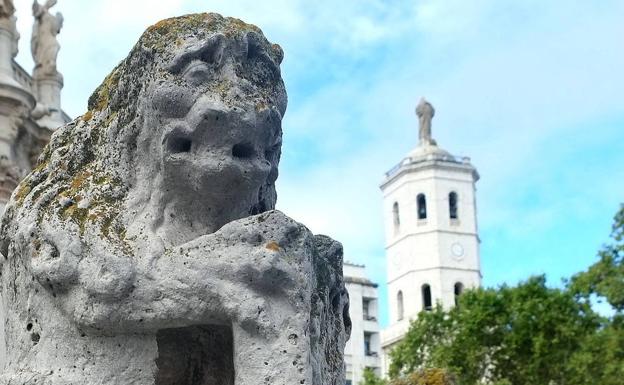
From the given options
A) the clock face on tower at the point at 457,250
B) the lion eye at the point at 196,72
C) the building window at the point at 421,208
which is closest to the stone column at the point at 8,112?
the lion eye at the point at 196,72

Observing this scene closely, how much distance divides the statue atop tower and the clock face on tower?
8.27 metres

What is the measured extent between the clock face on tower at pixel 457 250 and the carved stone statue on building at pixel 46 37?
200 feet

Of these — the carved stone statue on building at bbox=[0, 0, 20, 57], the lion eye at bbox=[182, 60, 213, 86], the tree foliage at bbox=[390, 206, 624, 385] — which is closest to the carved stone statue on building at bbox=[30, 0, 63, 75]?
the carved stone statue on building at bbox=[0, 0, 20, 57]

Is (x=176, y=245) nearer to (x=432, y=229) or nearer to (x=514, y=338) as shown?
(x=514, y=338)

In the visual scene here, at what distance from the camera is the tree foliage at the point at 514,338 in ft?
107

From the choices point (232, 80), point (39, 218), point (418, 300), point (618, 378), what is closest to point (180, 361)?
point (39, 218)

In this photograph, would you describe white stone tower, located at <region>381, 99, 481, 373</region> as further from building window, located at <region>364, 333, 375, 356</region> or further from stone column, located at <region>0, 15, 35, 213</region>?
stone column, located at <region>0, 15, 35, 213</region>

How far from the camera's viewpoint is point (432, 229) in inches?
3430

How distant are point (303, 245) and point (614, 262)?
83.7ft

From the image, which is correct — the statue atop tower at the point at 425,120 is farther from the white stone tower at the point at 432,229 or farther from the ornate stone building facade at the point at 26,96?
the ornate stone building facade at the point at 26,96

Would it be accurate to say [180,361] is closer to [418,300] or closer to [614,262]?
[614,262]

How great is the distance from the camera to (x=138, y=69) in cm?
535

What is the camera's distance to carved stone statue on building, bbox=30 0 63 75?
91.5ft

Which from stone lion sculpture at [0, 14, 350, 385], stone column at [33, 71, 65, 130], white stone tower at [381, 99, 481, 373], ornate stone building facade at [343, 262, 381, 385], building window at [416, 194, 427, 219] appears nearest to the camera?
stone lion sculpture at [0, 14, 350, 385]
